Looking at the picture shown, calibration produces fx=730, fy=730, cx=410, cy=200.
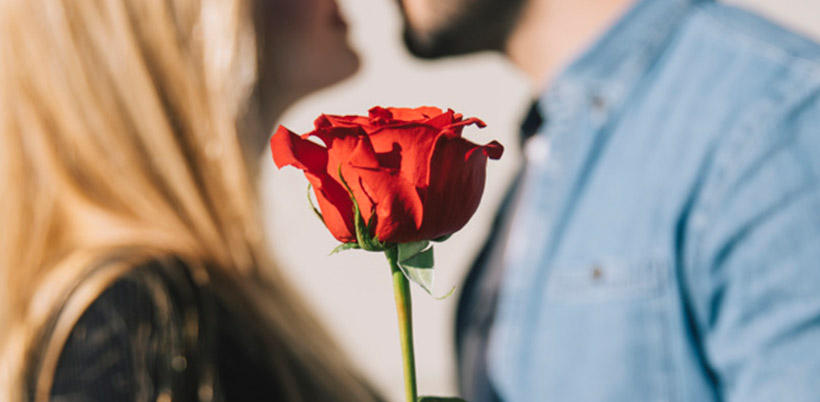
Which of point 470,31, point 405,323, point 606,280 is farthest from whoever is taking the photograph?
point 470,31

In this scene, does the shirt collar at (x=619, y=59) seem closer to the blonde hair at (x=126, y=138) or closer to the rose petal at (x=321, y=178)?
the blonde hair at (x=126, y=138)

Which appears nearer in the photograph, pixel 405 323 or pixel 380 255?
pixel 405 323

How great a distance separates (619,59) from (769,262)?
1.22ft

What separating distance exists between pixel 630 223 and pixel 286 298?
0.45m

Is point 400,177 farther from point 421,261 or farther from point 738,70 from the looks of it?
point 738,70

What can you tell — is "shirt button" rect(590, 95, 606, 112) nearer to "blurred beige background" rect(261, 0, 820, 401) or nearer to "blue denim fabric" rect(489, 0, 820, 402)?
"blue denim fabric" rect(489, 0, 820, 402)

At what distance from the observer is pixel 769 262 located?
79cm

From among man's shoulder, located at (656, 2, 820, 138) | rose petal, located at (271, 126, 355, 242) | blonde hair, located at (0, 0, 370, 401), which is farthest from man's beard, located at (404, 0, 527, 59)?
rose petal, located at (271, 126, 355, 242)

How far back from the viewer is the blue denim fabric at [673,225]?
79cm

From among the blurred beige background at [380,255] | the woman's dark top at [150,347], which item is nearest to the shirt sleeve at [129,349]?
the woman's dark top at [150,347]

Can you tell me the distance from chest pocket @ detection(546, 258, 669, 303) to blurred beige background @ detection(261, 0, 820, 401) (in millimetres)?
1272

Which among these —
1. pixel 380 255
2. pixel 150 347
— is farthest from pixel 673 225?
pixel 380 255

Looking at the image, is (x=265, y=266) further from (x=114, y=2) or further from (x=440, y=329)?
(x=440, y=329)

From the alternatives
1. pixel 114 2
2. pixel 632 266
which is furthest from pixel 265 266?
pixel 632 266
